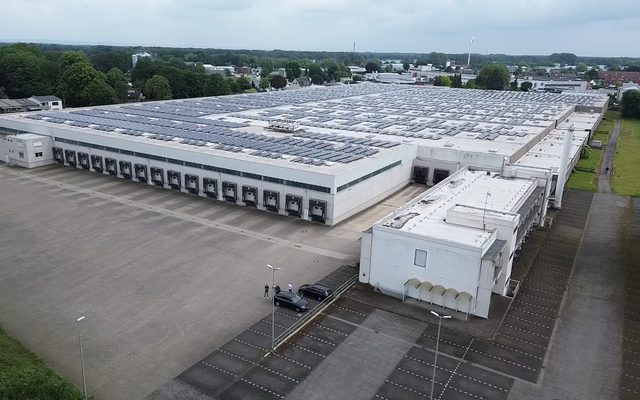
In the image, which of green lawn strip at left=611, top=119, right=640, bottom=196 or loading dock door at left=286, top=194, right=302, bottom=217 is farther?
green lawn strip at left=611, top=119, right=640, bottom=196

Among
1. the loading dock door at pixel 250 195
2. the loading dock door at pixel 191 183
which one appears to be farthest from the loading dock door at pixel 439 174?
the loading dock door at pixel 191 183

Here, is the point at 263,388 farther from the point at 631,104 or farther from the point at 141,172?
the point at 631,104

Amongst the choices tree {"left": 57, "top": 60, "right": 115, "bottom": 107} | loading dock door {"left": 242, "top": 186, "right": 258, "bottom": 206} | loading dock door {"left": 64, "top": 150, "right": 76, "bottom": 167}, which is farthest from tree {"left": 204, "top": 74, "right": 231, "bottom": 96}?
loading dock door {"left": 242, "top": 186, "right": 258, "bottom": 206}

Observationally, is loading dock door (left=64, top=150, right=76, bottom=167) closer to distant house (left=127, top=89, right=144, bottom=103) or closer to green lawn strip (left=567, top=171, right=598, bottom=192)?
green lawn strip (left=567, top=171, right=598, bottom=192)

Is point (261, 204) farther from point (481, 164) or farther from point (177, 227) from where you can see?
point (481, 164)

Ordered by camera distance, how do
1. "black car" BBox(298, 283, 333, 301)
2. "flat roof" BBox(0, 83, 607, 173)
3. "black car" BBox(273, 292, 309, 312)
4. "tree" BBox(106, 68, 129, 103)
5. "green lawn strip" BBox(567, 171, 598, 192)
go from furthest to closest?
"tree" BBox(106, 68, 129, 103) → "green lawn strip" BBox(567, 171, 598, 192) → "flat roof" BBox(0, 83, 607, 173) → "black car" BBox(298, 283, 333, 301) → "black car" BBox(273, 292, 309, 312)

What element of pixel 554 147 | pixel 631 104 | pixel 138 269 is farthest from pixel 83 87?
pixel 631 104
